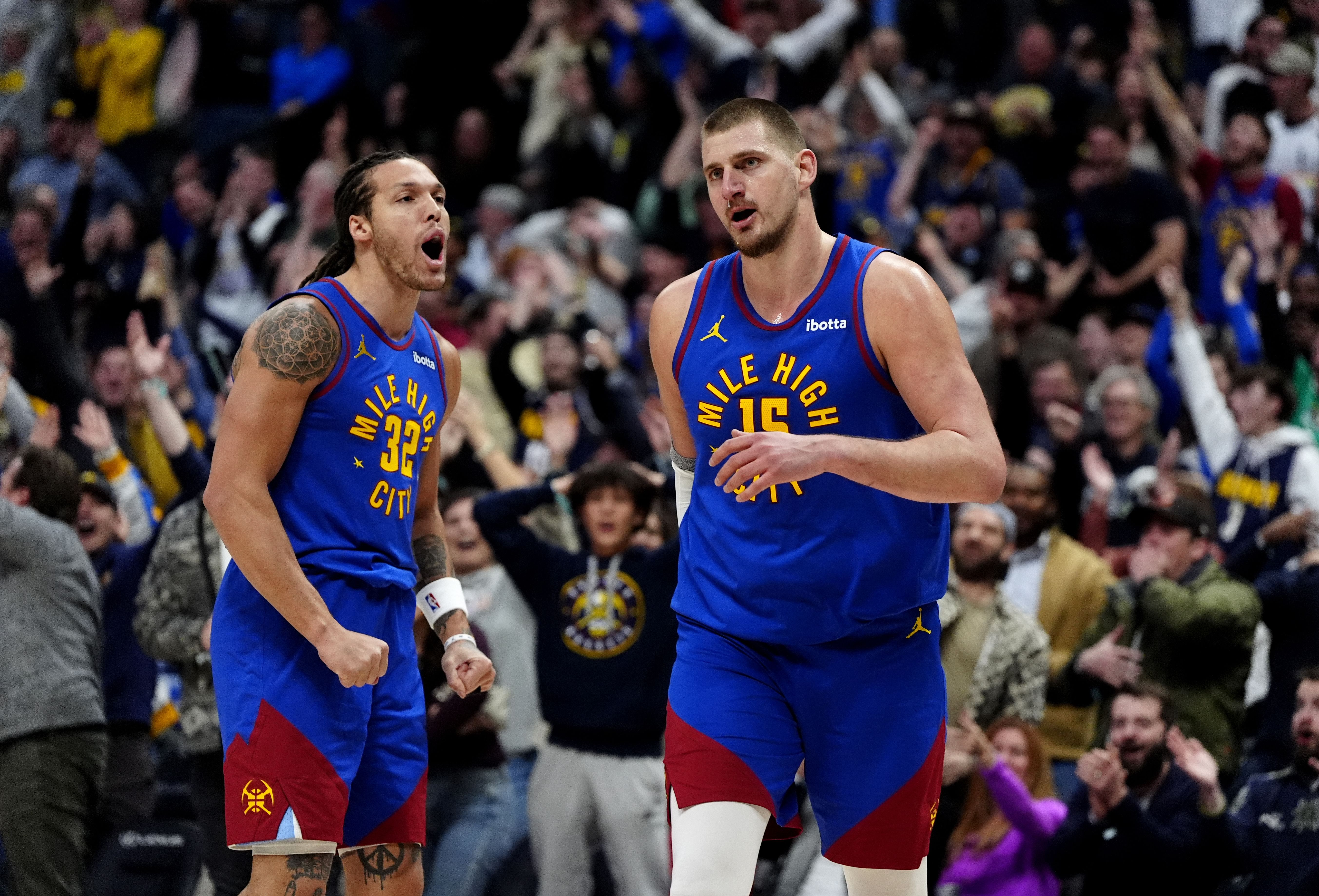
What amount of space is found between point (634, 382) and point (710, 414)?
5774 millimetres

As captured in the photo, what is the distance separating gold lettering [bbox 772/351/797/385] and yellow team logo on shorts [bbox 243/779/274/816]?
5.60 feet

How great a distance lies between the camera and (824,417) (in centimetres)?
419

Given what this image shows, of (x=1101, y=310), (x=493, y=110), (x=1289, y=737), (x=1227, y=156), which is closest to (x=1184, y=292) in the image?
(x=1101, y=310)

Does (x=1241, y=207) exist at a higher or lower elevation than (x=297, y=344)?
higher

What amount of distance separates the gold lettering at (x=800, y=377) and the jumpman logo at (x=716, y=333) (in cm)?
26

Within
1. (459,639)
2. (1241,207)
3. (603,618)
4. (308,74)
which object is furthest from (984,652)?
(308,74)

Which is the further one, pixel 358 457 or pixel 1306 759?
pixel 1306 759

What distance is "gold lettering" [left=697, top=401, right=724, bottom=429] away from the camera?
4.30 meters

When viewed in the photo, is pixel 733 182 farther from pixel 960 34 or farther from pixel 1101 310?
pixel 960 34

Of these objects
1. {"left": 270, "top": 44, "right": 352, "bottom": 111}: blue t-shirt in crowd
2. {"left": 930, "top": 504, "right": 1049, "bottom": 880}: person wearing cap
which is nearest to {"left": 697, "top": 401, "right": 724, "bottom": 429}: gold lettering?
{"left": 930, "top": 504, "right": 1049, "bottom": 880}: person wearing cap

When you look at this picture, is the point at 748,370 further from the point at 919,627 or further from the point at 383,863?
the point at 383,863

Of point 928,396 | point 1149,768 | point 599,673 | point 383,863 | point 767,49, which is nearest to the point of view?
point 928,396

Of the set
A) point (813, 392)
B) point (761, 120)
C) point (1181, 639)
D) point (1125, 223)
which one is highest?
point (761, 120)

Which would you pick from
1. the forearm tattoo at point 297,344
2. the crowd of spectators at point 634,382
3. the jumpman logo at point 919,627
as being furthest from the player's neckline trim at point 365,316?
the crowd of spectators at point 634,382
